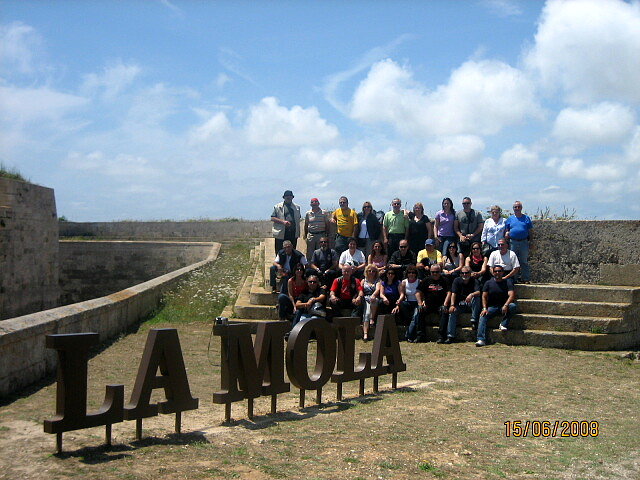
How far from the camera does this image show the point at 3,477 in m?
4.30

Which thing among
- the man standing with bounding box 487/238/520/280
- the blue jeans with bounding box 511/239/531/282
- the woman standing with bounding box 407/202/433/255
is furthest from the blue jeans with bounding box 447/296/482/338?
the woman standing with bounding box 407/202/433/255

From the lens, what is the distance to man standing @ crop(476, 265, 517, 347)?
1034cm

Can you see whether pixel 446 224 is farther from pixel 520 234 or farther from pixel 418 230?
pixel 520 234

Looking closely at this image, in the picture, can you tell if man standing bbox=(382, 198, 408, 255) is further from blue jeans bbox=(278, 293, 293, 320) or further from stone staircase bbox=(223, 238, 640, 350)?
blue jeans bbox=(278, 293, 293, 320)

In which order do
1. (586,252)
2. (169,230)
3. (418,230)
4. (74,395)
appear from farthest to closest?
(169,230) → (418,230) → (586,252) → (74,395)

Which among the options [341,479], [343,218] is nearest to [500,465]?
[341,479]

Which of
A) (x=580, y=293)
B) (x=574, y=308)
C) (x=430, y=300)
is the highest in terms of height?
(x=580, y=293)

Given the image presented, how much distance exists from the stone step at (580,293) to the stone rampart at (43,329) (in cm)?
658

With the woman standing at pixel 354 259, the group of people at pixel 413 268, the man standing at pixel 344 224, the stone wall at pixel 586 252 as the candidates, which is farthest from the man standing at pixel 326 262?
the stone wall at pixel 586 252

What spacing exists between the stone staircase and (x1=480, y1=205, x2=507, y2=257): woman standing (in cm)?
79

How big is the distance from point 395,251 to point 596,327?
3444 millimetres

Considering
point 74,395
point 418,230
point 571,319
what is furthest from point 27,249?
point 74,395

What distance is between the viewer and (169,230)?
116ft

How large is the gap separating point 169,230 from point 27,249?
16.9 m
